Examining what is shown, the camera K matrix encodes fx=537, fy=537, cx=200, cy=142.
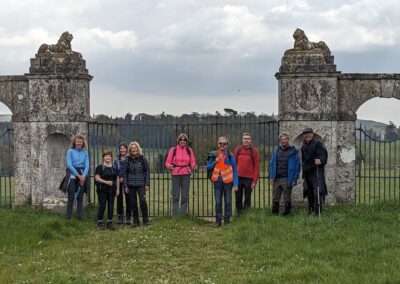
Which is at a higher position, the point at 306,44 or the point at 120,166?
the point at 306,44

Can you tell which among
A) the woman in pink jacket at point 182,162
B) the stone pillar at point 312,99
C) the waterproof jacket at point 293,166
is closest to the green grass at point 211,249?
the waterproof jacket at point 293,166

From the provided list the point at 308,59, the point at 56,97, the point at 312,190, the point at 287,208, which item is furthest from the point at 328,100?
the point at 56,97

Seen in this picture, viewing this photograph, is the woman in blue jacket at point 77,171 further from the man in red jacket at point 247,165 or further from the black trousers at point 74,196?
the man in red jacket at point 247,165

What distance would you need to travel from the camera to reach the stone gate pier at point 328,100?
1127 centimetres

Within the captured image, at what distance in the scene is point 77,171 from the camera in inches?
422

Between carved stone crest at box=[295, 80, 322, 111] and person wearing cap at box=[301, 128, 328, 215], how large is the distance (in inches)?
45.1

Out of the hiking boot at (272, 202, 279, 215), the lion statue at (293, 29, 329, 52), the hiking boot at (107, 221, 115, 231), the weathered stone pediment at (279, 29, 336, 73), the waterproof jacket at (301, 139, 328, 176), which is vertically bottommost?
the hiking boot at (107, 221, 115, 231)

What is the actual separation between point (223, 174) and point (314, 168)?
5.76 feet

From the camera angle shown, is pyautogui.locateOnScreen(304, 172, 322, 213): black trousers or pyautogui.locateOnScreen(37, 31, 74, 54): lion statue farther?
pyautogui.locateOnScreen(37, 31, 74, 54): lion statue

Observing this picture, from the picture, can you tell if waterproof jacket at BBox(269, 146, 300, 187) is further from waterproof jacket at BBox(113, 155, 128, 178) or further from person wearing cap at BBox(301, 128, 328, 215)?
waterproof jacket at BBox(113, 155, 128, 178)

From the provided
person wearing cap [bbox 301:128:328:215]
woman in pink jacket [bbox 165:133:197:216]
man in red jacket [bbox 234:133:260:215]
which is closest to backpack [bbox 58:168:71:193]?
woman in pink jacket [bbox 165:133:197:216]

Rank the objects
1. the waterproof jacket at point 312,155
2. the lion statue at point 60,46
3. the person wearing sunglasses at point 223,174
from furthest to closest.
Answer: the lion statue at point 60,46 → the person wearing sunglasses at point 223,174 → the waterproof jacket at point 312,155

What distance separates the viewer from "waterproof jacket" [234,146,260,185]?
1062 cm

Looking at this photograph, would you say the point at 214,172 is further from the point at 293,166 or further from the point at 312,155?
the point at 312,155
